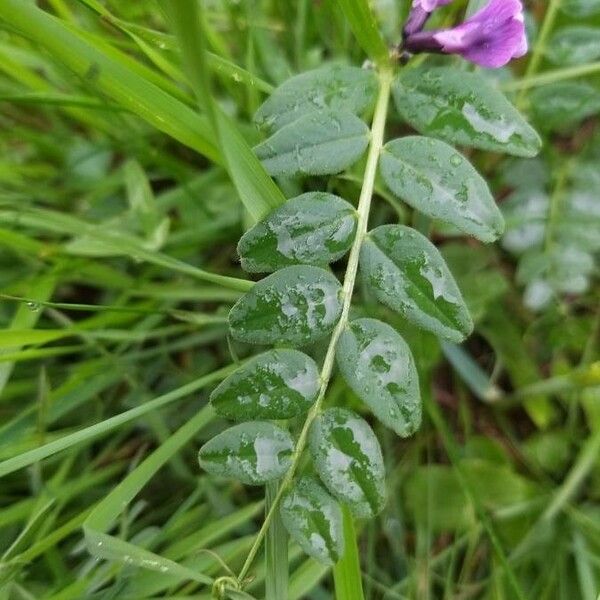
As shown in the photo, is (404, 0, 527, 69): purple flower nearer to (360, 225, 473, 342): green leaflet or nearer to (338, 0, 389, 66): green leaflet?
(338, 0, 389, 66): green leaflet

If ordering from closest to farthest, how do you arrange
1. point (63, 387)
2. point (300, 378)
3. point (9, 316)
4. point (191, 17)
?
point (191, 17) → point (300, 378) → point (63, 387) → point (9, 316)

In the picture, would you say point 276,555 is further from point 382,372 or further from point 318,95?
point 318,95

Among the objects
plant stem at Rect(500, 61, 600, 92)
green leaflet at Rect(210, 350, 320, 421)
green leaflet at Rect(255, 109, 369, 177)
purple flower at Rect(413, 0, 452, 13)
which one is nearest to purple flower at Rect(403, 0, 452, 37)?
purple flower at Rect(413, 0, 452, 13)

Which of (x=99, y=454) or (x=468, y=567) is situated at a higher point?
(x=99, y=454)

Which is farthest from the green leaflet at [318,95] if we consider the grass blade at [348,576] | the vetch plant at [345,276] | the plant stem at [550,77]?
the grass blade at [348,576]

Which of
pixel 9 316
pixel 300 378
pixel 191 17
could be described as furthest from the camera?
pixel 9 316

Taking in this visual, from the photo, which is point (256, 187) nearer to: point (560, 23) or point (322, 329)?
point (322, 329)

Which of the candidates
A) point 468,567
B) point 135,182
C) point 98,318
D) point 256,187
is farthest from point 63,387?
point 468,567

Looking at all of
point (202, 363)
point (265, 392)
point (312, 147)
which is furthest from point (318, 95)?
point (202, 363)
